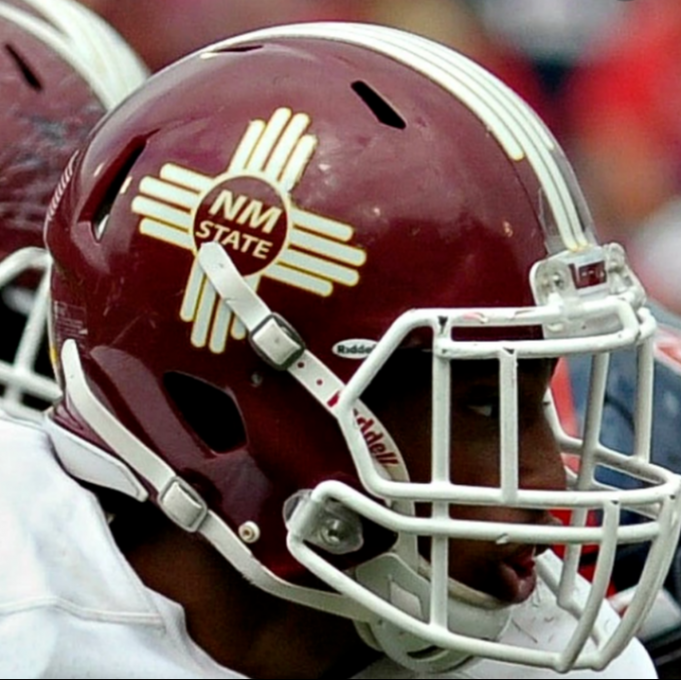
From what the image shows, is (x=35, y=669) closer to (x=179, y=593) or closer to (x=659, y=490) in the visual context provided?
(x=179, y=593)

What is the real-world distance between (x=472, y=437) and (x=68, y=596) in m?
0.27

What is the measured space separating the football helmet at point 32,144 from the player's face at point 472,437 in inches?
16.3

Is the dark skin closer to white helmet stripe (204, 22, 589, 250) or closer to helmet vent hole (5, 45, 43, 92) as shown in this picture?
white helmet stripe (204, 22, 589, 250)

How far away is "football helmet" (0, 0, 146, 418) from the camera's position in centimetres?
138

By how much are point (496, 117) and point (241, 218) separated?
18 cm

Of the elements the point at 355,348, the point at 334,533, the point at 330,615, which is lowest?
the point at 330,615

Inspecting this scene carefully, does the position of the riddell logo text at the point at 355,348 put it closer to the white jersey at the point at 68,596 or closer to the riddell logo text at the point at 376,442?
the riddell logo text at the point at 376,442

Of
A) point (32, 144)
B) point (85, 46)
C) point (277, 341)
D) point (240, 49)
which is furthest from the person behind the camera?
point (85, 46)

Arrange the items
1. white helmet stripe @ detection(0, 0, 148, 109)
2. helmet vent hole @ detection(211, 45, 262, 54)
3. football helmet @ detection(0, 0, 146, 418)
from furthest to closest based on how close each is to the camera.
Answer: white helmet stripe @ detection(0, 0, 148, 109)
football helmet @ detection(0, 0, 146, 418)
helmet vent hole @ detection(211, 45, 262, 54)

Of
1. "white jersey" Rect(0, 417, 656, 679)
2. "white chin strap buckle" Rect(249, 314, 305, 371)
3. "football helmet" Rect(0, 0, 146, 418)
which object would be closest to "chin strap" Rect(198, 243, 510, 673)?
"white chin strap buckle" Rect(249, 314, 305, 371)

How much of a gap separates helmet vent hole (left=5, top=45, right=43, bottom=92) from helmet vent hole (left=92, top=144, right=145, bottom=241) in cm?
41

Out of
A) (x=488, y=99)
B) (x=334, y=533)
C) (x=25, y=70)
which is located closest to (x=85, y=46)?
(x=25, y=70)

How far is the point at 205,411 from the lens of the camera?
1.07 m

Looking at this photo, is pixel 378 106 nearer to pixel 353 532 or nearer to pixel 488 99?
pixel 488 99
